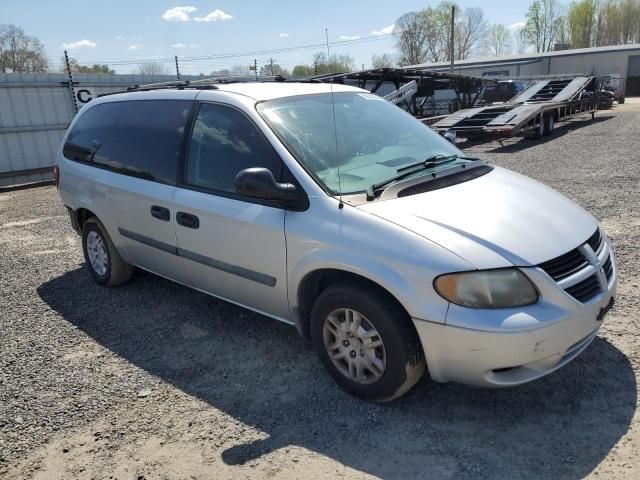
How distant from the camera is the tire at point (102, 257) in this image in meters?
4.77

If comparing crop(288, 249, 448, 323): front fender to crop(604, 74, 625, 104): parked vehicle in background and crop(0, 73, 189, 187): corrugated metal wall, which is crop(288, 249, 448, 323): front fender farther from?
crop(604, 74, 625, 104): parked vehicle in background

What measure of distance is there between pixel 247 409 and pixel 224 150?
1.72 m

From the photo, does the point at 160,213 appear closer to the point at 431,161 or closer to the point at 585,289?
the point at 431,161

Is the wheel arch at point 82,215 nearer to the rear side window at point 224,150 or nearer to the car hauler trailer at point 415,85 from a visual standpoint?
the rear side window at point 224,150

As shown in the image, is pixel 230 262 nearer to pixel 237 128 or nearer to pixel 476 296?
pixel 237 128

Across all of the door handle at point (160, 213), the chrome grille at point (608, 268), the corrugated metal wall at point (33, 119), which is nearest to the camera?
the chrome grille at point (608, 268)

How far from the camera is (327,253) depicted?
284 cm

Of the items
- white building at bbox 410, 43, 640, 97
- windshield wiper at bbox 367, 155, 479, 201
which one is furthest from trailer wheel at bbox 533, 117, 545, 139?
white building at bbox 410, 43, 640, 97

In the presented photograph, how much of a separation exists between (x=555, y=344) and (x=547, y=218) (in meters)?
0.77

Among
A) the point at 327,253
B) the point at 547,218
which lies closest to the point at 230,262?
the point at 327,253

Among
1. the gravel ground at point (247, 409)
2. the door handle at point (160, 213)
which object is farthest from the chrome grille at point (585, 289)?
the door handle at point (160, 213)

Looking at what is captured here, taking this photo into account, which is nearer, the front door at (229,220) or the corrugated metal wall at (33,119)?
the front door at (229,220)

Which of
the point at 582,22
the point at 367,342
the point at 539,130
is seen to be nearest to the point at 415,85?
the point at 539,130

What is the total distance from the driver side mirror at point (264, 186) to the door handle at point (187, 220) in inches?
28.4
